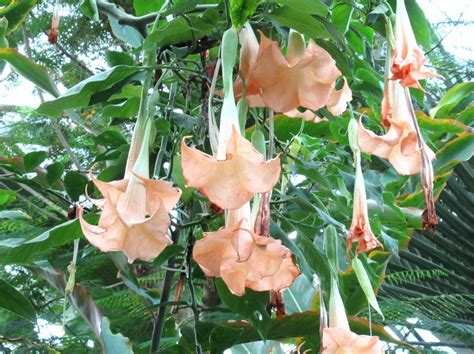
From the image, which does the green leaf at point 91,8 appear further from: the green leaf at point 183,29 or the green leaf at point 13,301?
the green leaf at point 13,301

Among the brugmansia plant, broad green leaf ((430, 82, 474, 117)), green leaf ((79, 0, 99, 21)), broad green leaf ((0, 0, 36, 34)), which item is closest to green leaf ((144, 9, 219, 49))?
the brugmansia plant

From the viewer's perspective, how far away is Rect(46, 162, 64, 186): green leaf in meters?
0.88

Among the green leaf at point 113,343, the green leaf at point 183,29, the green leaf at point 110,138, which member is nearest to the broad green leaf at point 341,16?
the green leaf at point 183,29

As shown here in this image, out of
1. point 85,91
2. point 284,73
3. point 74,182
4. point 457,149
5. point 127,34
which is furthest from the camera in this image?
point 457,149

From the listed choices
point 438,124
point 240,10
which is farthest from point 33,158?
point 438,124

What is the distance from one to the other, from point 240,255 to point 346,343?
6.9 inches

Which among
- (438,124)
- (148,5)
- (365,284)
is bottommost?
(438,124)

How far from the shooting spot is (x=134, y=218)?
1.57ft

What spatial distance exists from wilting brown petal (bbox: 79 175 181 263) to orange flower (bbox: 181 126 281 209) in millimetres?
47

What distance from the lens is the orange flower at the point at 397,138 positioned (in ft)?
1.86

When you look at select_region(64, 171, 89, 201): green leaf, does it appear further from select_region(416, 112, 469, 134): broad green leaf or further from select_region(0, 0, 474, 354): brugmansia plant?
select_region(416, 112, 469, 134): broad green leaf

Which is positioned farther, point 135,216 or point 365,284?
point 365,284

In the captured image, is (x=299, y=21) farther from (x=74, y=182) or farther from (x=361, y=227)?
(x=74, y=182)

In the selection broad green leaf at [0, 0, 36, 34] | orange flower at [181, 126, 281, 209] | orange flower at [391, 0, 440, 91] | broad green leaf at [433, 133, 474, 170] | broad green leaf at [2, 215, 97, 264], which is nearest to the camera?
orange flower at [181, 126, 281, 209]
